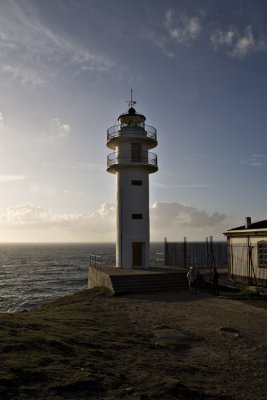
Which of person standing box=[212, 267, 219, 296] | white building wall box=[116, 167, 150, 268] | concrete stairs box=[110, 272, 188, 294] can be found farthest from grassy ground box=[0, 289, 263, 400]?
white building wall box=[116, 167, 150, 268]

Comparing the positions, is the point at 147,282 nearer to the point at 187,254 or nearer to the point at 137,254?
the point at 137,254

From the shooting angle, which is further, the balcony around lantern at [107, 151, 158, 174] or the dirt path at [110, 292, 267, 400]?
the balcony around lantern at [107, 151, 158, 174]

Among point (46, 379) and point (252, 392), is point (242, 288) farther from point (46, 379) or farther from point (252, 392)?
point (46, 379)

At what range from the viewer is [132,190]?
29625 millimetres

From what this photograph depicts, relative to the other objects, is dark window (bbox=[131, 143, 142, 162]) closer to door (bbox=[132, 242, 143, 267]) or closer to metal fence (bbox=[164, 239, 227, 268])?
door (bbox=[132, 242, 143, 267])

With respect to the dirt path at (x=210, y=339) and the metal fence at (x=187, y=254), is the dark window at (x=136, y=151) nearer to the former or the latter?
the metal fence at (x=187, y=254)

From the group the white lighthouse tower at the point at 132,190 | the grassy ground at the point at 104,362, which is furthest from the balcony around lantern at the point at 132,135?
the grassy ground at the point at 104,362

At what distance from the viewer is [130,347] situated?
10.6m

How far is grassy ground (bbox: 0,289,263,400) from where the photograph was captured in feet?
23.5

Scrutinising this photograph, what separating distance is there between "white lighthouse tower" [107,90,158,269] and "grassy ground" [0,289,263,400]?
14.8 meters

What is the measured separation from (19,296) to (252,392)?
133 feet

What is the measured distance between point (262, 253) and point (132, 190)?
1137cm

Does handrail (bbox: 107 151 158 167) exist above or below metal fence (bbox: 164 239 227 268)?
above

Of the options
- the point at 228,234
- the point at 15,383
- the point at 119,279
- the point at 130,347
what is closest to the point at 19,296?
the point at 119,279
